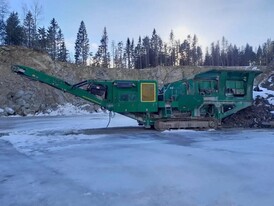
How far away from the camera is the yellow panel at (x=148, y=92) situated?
50.7 ft

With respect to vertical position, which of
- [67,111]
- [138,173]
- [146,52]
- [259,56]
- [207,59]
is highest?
[259,56]

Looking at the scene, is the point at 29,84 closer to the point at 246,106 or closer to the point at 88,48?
the point at 246,106

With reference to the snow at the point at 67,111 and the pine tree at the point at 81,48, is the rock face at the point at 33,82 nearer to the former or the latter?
the snow at the point at 67,111

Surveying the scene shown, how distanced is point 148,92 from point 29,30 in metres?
50.0

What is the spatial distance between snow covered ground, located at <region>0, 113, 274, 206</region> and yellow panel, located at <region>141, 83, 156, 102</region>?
174 inches

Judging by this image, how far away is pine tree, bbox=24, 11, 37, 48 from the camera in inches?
2315

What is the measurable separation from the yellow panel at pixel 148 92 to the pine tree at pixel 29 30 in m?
47.8

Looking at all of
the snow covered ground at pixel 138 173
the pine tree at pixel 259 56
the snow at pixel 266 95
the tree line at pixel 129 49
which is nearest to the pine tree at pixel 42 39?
the tree line at pixel 129 49

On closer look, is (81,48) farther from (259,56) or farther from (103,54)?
(259,56)

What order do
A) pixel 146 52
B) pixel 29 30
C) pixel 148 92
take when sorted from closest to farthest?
1. pixel 148 92
2. pixel 29 30
3. pixel 146 52

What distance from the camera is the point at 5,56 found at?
135 feet

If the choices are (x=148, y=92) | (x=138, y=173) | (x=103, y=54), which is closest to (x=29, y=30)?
(x=103, y=54)

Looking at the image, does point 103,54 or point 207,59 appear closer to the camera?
point 103,54

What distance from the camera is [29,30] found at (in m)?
59.8
